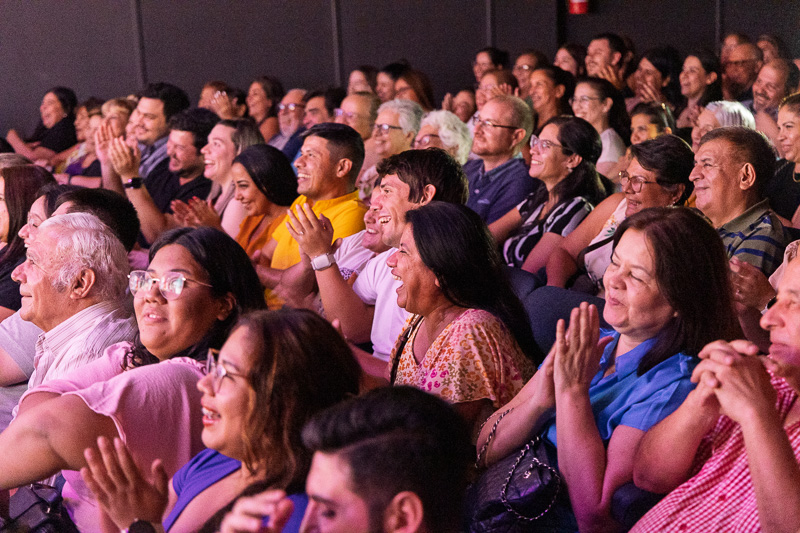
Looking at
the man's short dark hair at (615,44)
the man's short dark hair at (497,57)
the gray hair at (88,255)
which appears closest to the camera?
the gray hair at (88,255)

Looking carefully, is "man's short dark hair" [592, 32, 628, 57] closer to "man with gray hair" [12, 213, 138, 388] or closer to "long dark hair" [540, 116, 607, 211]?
"long dark hair" [540, 116, 607, 211]

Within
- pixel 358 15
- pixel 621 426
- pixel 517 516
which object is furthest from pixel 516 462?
pixel 358 15

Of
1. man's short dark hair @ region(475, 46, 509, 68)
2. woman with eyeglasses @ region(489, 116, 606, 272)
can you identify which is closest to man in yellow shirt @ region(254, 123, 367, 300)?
woman with eyeglasses @ region(489, 116, 606, 272)

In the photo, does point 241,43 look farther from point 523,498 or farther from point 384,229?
point 523,498

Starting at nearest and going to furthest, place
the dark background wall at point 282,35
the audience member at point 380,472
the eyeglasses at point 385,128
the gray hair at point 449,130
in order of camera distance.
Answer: the audience member at point 380,472, the gray hair at point 449,130, the eyeglasses at point 385,128, the dark background wall at point 282,35

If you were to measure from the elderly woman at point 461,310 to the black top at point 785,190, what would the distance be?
→ 185 centimetres

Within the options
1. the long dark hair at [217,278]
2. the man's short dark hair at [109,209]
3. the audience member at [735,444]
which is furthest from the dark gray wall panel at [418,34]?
the audience member at [735,444]

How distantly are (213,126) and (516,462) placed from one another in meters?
3.56

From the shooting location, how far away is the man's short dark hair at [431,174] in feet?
9.21

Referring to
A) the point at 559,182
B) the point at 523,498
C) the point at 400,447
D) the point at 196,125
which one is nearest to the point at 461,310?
the point at 523,498

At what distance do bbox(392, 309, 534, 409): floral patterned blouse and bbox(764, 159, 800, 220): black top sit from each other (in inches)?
76.0

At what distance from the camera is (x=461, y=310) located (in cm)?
216

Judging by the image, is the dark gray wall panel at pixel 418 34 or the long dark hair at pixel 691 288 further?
the dark gray wall panel at pixel 418 34

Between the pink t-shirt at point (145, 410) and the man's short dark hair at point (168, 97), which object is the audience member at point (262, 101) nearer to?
the man's short dark hair at point (168, 97)
